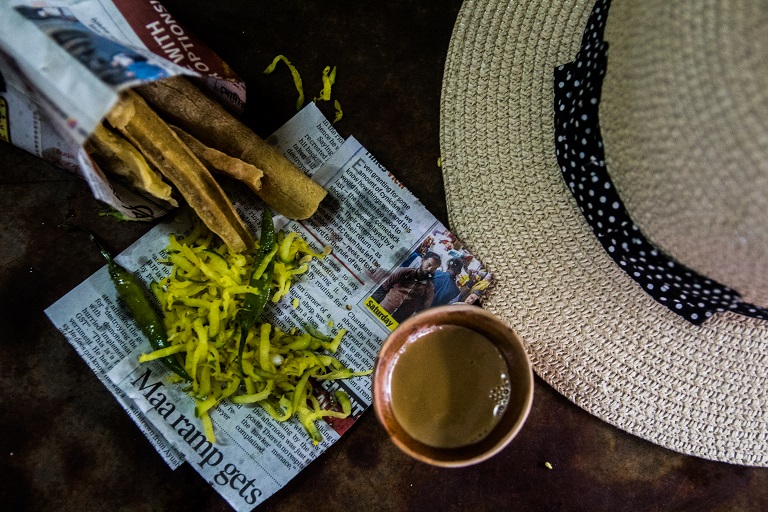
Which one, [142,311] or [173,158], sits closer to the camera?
[173,158]

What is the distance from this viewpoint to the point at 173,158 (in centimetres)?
88

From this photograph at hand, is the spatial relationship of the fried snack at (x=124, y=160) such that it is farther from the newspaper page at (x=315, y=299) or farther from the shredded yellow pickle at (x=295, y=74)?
the shredded yellow pickle at (x=295, y=74)

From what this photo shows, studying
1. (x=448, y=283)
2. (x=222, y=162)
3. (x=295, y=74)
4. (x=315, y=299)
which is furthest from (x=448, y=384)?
(x=295, y=74)

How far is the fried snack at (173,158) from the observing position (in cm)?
85

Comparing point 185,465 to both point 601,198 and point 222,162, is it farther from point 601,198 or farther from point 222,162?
point 601,198

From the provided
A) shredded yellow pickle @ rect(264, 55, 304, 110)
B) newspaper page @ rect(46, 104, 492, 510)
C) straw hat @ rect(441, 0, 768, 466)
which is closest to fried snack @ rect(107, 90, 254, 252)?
newspaper page @ rect(46, 104, 492, 510)

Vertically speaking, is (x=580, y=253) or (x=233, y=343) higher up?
(x=233, y=343)

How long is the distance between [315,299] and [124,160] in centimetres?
38

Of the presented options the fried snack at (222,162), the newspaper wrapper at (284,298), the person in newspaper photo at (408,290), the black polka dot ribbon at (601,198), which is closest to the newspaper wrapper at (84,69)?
the newspaper wrapper at (284,298)

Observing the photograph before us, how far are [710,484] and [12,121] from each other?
1336 millimetres

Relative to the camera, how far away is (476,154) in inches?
37.8

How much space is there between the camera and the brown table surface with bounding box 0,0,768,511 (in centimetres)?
103

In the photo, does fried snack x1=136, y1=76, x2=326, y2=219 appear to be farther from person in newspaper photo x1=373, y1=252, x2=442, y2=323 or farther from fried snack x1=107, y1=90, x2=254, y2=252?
person in newspaper photo x1=373, y1=252, x2=442, y2=323

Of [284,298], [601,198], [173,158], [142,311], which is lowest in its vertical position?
[601,198]
